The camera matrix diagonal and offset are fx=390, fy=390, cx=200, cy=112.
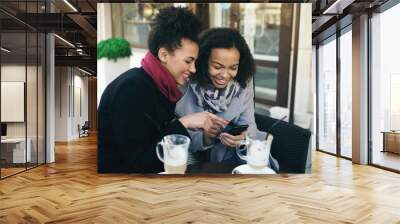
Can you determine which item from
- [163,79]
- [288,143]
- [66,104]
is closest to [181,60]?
[163,79]

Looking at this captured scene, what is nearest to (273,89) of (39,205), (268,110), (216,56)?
(268,110)

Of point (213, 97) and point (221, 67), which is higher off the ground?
point (221, 67)

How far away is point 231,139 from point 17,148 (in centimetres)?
401

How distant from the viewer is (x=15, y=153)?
7273 mm

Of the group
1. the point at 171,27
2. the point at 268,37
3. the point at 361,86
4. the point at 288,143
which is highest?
the point at 171,27

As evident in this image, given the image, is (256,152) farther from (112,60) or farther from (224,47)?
(112,60)

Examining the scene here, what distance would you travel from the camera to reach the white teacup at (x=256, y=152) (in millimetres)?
6359

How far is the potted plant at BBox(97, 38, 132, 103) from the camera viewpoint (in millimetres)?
6375

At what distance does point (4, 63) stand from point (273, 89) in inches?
178

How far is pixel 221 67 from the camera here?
6355 millimetres

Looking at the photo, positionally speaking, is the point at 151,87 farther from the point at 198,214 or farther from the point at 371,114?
the point at 371,114

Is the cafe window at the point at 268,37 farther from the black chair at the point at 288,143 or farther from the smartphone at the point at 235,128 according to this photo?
the smartphone at the point at 235,128

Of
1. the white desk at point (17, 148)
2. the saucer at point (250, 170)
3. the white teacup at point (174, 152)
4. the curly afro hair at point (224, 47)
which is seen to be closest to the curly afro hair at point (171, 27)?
the curly afro hair at point (224, 47)

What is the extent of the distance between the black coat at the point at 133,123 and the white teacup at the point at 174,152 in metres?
0.08
